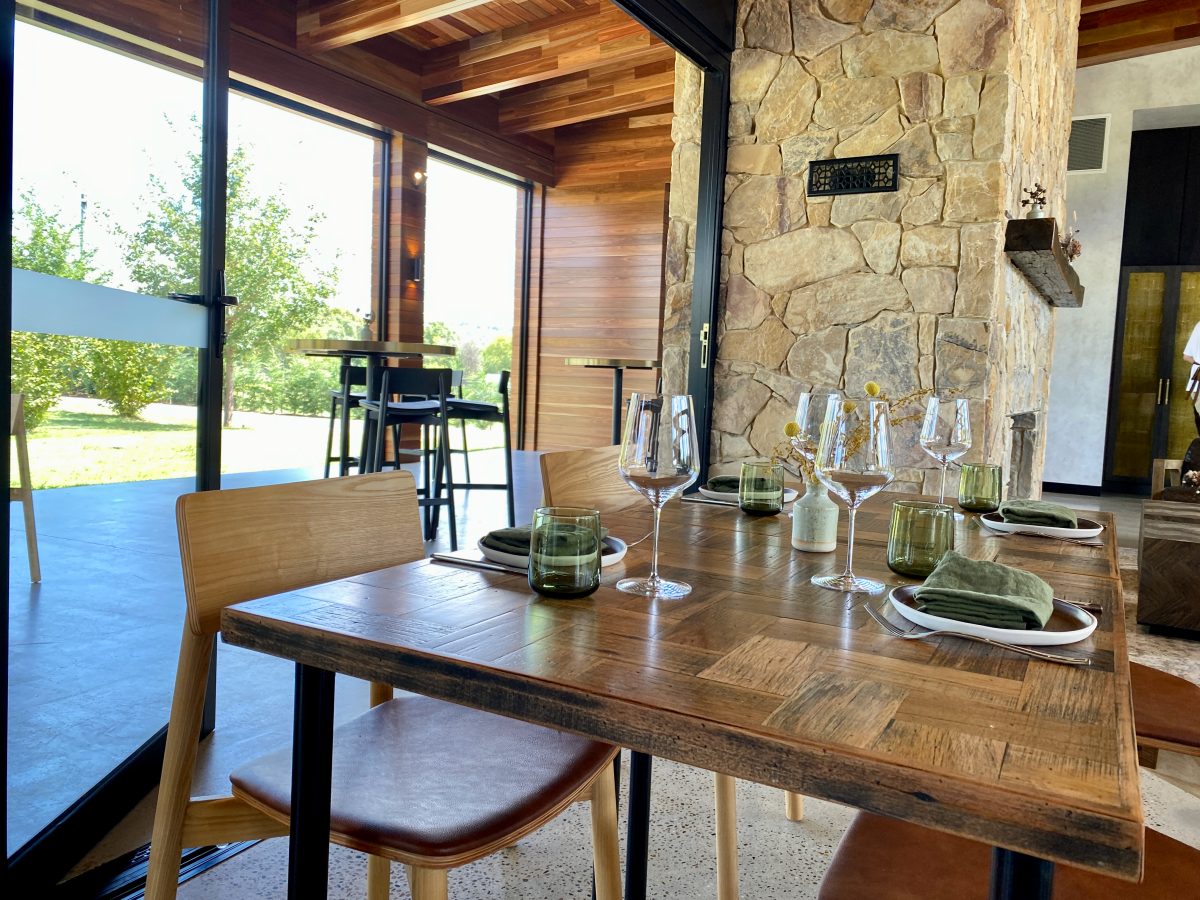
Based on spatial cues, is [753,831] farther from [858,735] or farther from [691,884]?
[858,735]

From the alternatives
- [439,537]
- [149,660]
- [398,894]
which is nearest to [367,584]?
[398,894]

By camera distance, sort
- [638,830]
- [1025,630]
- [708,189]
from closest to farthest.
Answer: [1025,630] → [638,830] → [708,189]

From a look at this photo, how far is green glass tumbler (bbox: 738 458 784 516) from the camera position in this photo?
1.53 meters

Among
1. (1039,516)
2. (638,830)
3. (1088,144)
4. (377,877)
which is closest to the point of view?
(377,877)

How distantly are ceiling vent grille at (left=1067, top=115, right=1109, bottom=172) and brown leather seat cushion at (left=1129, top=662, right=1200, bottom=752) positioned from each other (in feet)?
23.2

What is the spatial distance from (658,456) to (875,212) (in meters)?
2.80

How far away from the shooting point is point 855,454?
101cm

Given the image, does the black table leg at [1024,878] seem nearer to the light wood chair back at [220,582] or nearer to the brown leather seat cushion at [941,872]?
the brown leather seat cushion at [941,872]

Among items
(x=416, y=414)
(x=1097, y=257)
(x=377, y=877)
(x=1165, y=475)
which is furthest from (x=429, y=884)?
(x=1097, y=257)

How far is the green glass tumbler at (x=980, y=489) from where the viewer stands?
1.61m

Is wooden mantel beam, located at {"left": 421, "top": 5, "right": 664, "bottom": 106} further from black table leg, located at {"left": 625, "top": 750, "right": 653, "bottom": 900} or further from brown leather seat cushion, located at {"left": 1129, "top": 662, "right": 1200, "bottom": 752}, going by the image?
black table leg, located at {"left": 625, "top": 750, "right": 653, "bottom": 900}

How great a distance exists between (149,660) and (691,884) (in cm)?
124

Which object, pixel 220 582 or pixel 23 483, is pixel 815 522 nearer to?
pixel 220 582

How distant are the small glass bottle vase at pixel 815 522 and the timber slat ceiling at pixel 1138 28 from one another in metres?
6.07
